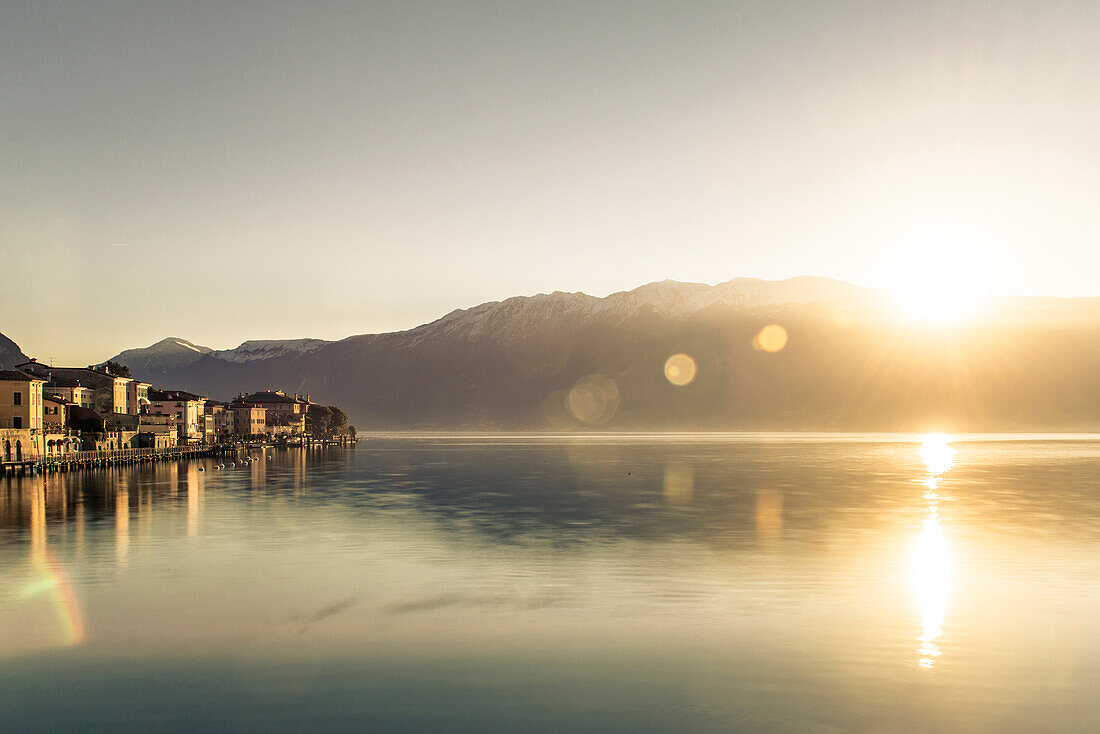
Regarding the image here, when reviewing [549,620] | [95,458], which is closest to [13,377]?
[95,458]

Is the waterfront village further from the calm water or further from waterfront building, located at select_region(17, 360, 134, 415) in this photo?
the calm water

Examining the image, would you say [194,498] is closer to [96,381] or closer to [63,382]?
[63,382]

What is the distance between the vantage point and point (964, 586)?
4034 cm

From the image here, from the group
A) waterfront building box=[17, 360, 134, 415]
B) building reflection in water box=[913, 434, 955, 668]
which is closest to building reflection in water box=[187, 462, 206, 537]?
building reflection in water box=[913, 434, 955, 668]

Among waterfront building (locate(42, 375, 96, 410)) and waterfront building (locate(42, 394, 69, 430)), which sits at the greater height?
waterfront building (locate(42, 375, 96, 410))

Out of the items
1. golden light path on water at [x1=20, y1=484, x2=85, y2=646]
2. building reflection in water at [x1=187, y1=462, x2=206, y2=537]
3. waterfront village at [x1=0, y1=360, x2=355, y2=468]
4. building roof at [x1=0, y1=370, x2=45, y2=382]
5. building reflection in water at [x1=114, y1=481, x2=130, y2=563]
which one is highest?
building roof at [x1=0, y1=370, x2=45, y2=382]

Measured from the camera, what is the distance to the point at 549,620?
3278 cm

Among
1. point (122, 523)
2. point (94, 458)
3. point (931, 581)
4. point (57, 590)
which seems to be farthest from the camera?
point (94, 458)

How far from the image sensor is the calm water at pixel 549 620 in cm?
2302

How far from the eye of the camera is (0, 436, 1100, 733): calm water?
906 inches

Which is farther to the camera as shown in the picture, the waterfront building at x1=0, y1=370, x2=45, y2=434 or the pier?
the waterfront building at x1=0, y1=370, x2=45, y2=434

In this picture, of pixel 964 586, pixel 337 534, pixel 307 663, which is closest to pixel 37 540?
pixel 337 534

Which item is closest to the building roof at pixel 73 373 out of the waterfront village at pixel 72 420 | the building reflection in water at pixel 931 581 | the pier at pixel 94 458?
the waterfront village at pixel 72 420

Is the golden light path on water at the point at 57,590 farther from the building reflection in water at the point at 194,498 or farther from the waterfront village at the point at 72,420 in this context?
the waterfront village at the point at 72,420
